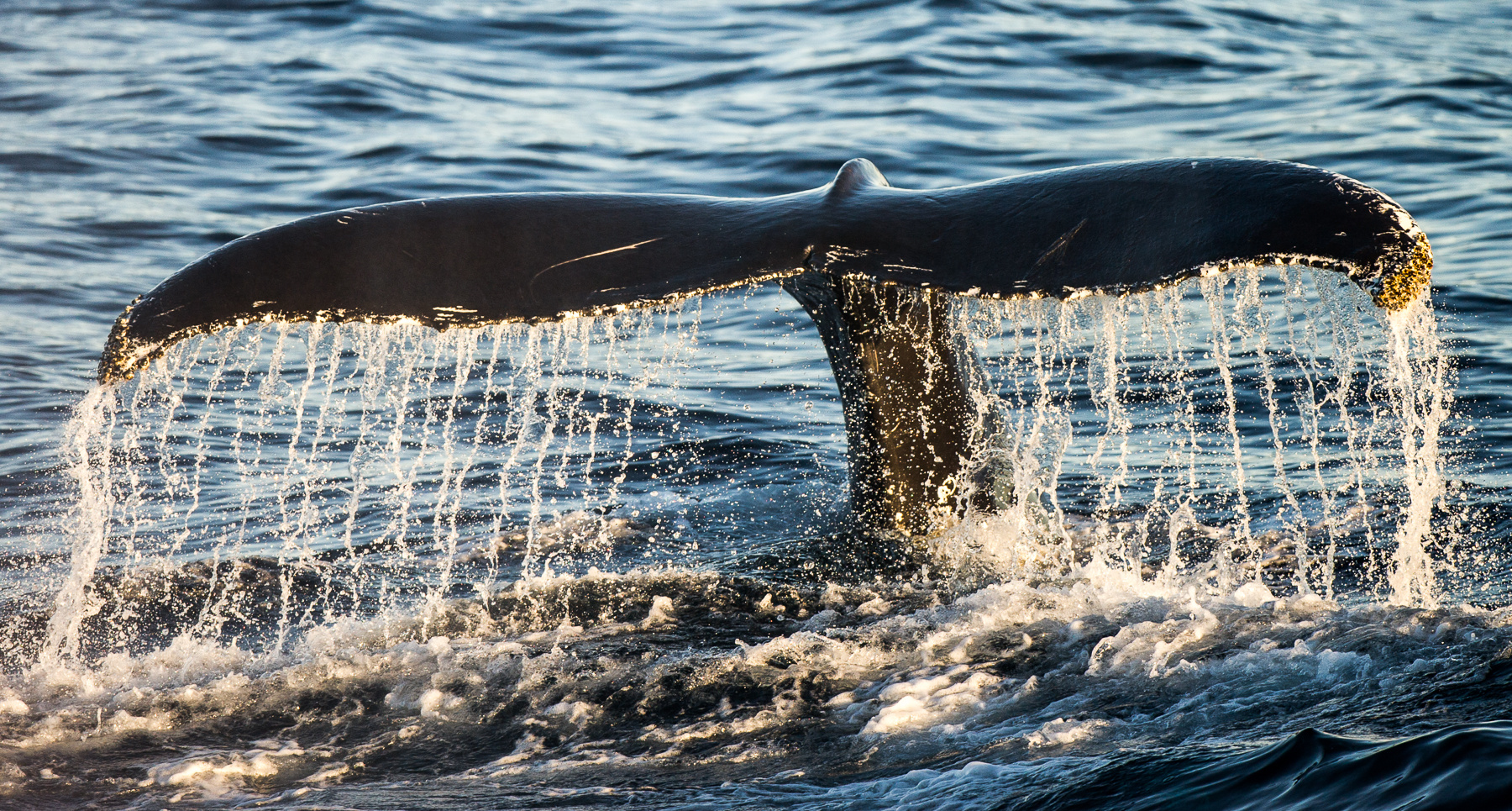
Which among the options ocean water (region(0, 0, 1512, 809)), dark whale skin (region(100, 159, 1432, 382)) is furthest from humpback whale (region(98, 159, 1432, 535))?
ocean water (region(0, 0, 1512, 809))

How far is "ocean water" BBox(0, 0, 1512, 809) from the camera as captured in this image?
3773 mm

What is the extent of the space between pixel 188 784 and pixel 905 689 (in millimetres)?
1897

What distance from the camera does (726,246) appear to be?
421 cm

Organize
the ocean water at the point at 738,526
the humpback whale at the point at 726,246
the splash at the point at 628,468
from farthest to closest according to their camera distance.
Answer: the splash at the point at 628,468 < the ocean water at the point at 738,526 < the humpback whale at the point at 726,246

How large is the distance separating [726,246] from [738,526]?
233 cm

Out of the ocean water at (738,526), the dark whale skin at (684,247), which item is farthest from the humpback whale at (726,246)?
the ocean water at (738,526)

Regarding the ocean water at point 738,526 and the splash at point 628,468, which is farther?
the splash at point 628,468

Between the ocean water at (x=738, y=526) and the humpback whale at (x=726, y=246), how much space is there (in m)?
0.12

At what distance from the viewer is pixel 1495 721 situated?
3225 mm

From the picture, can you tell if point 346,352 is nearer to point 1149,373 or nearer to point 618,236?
point 1149,373

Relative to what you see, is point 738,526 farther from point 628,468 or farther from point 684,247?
point 684,247

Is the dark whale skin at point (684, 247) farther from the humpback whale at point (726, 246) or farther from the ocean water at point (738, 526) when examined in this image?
the ocean water at point (738, 526)

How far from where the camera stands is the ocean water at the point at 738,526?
149 inches

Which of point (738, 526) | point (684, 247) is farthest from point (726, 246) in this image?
point (738, 526)
